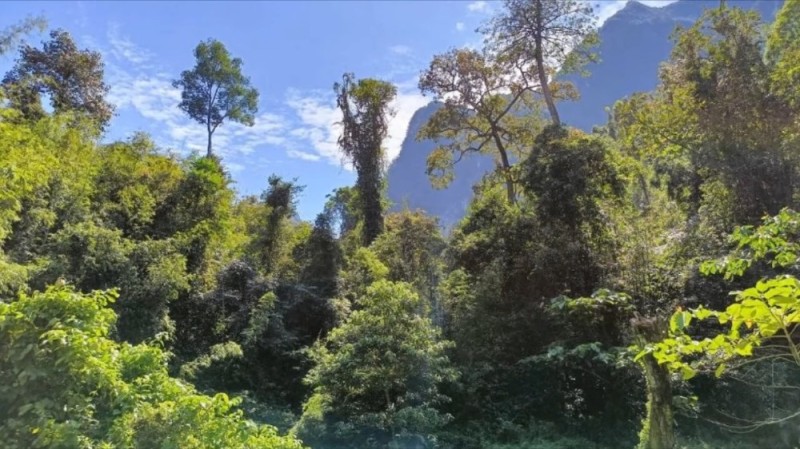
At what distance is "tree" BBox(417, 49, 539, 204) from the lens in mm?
14312

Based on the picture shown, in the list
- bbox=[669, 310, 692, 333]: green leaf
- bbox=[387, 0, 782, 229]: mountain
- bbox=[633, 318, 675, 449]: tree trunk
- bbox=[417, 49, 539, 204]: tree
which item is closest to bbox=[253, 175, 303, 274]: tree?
bbox=[417, 49, 539, 204]: tree

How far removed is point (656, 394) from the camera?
533 cm

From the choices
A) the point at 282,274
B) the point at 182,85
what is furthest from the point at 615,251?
the point at 182,85

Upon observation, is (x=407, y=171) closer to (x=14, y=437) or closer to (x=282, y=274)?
(x=282, y=274)

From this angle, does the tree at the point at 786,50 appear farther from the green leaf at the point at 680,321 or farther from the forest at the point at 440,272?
the green leaf at the point at 680,321

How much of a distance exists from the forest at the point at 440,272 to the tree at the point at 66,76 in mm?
109

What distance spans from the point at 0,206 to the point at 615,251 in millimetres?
9510

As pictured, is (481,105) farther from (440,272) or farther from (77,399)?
(77,399)

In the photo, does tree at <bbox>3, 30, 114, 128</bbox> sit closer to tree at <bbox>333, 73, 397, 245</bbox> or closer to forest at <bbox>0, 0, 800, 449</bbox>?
forest at <bbox>0, 0, 800, 449</bbox>

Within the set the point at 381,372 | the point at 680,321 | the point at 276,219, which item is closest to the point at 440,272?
the point at 276,219

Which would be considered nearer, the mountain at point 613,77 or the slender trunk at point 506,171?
the slender trunk at point 506,171

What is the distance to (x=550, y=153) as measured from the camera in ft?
34.9

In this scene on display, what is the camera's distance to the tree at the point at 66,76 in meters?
15.3

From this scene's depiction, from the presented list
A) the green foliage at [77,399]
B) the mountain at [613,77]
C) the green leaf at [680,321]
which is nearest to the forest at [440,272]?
the green foliage at [77,399]
